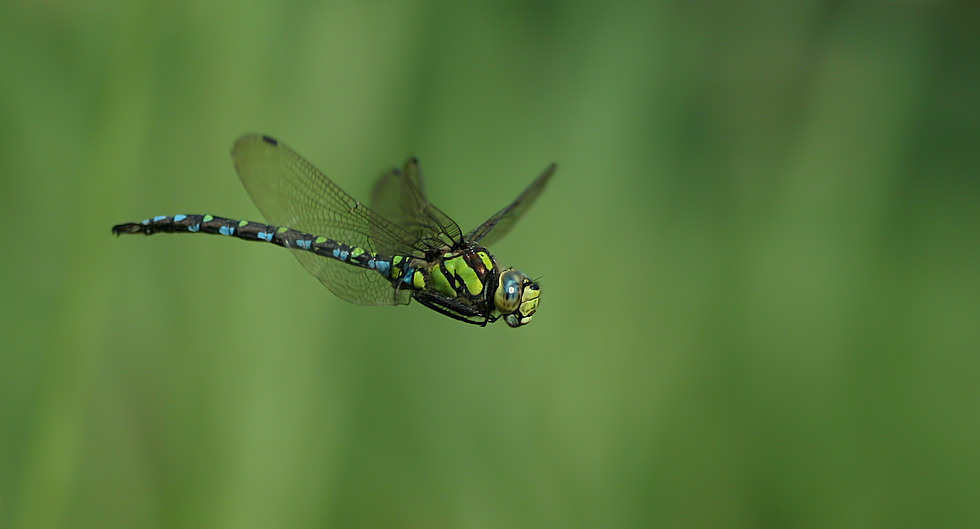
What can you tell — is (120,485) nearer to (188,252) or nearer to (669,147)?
(188,252)

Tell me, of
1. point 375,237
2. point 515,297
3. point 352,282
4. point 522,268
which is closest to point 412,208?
point 375,237

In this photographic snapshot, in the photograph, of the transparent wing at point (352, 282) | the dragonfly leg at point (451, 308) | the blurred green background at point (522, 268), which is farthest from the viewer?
the blurred green background at point (522, 268)

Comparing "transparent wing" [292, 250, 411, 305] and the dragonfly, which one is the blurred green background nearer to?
the dragonfly

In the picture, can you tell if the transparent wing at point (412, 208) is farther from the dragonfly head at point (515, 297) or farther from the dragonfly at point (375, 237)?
the dragonfly head at point (515, 297)

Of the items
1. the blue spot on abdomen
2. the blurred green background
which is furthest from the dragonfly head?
the blurred green background

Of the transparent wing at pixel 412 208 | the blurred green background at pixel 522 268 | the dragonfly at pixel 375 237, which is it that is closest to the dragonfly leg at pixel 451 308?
the dragonfly at pixel 375 237

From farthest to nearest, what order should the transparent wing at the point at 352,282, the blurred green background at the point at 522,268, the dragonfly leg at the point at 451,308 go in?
the blurred green background at the point at 522,268 → the dragonfly leg at the point at 451,308 → the transparent wing at the point at 352,282

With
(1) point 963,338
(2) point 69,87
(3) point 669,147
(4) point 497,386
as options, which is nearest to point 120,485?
(4) point 497,386

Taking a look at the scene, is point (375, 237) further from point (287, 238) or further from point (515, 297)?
point (515, 297)
